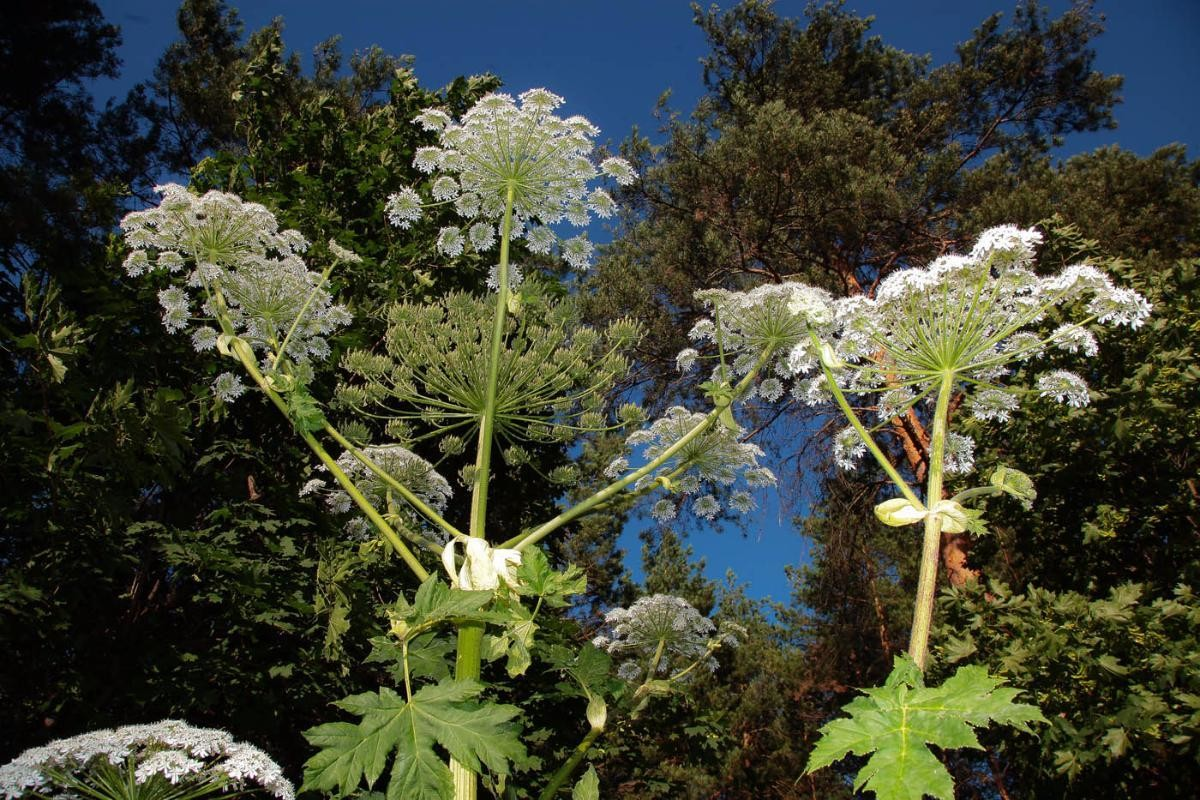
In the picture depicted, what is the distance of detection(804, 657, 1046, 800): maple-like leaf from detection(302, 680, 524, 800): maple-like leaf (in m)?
0.85

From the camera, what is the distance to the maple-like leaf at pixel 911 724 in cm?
155

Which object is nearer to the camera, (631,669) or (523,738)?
(523,738)

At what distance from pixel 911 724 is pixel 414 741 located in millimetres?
1230

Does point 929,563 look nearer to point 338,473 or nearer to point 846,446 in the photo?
point 846,446

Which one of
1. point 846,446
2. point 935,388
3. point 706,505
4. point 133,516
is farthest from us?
point 133,516

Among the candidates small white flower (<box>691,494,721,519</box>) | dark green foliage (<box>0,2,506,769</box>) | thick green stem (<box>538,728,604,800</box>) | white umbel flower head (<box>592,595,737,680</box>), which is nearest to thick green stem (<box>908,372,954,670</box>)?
thick green stem (<box>538,728,604,800</box>)

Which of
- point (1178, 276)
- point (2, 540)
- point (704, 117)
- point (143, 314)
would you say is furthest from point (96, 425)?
point (704, 117)

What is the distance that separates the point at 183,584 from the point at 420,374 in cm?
442

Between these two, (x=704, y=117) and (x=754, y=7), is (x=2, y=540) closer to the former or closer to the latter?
(x=704, y=117)

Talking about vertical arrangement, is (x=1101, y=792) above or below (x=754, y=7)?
below

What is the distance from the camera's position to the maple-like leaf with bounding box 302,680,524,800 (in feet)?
6.41

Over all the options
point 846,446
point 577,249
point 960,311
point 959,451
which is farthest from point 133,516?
point 960,311

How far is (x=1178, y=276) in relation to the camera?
23.0 ft

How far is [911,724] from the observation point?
167 centimetres
